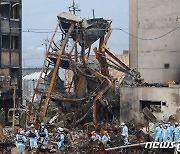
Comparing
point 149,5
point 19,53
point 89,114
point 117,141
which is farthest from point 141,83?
point 19,53

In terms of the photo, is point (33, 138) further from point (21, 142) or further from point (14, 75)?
point (14, 75)

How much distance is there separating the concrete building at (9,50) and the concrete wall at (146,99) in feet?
50.1

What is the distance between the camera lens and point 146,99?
32312 mm

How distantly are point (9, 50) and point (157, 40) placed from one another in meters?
15.4

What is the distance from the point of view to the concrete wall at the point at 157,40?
38.3 meters

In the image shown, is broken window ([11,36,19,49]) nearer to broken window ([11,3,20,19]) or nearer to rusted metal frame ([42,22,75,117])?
broken window ([11,3,20,19])

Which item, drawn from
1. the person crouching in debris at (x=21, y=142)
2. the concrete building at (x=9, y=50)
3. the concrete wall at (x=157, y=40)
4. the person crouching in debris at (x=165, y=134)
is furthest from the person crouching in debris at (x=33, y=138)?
the concrete building at (x=9, y=50)

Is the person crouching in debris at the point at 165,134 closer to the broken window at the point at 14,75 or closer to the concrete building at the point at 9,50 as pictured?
the concrete building at the point at 9,50

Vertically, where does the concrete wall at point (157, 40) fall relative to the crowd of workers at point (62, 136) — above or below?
above

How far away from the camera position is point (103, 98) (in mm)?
33250

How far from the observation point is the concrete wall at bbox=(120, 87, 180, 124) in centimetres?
3083

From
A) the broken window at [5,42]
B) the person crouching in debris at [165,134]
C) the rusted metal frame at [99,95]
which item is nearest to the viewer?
the person crouching in debris at [165,134]

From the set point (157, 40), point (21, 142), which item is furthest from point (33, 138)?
point (157, 40)

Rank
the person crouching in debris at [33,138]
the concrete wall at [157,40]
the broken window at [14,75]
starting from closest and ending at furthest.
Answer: the person crouching in debris at [33,138] → the concrete wall at [157,40] → the broken window at [14,75]
